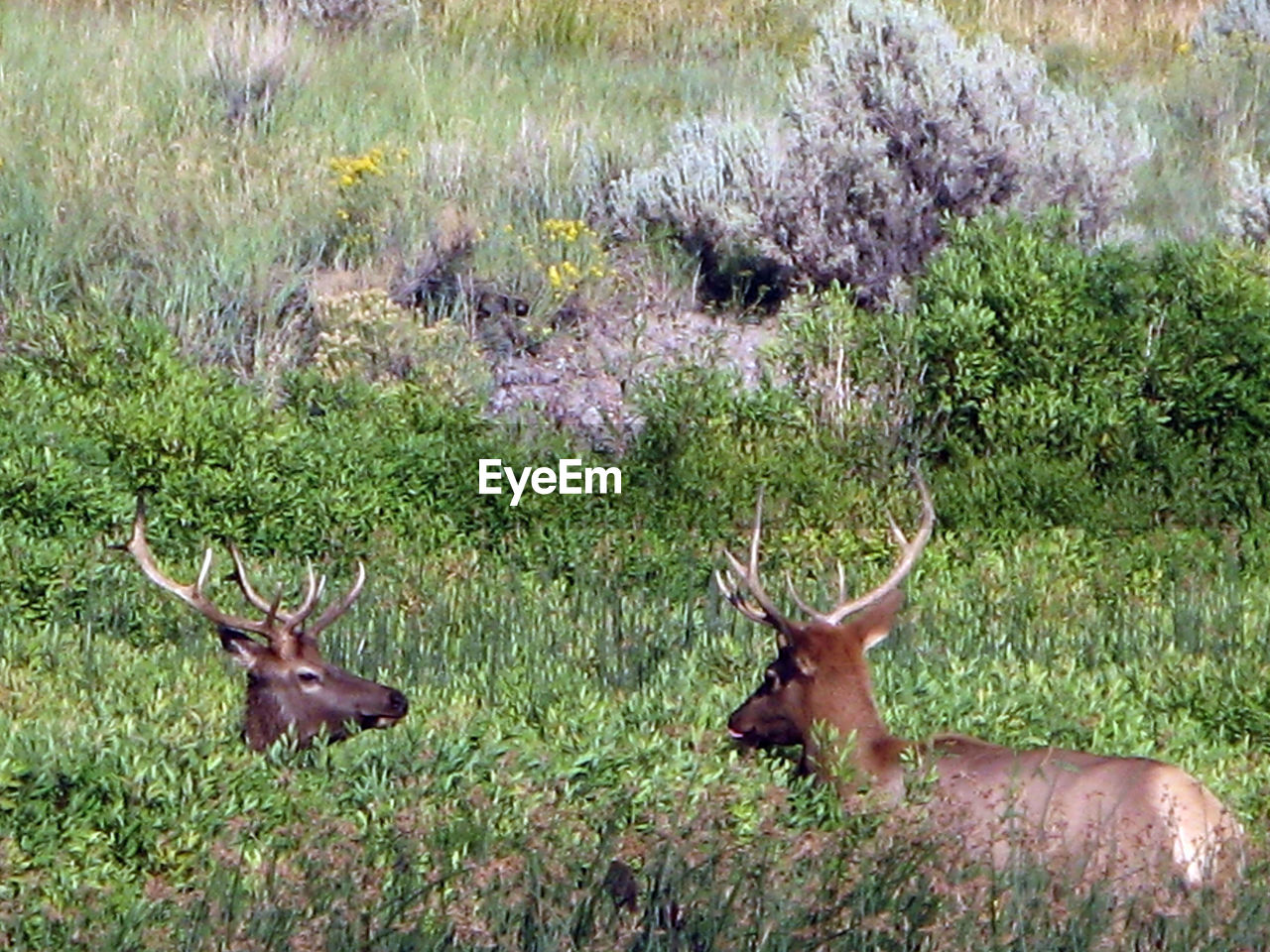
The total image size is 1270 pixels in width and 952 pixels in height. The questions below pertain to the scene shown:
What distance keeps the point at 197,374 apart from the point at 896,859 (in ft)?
27.1

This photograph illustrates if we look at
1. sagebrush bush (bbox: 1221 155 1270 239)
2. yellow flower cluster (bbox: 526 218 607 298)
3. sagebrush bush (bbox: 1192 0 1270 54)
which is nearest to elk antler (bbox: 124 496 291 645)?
yellow flower cluster (bbox: 526 218 607 298)

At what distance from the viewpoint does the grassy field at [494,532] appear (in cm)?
572

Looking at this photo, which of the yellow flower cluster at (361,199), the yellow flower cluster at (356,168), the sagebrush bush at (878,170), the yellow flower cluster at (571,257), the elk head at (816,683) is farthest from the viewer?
the yellow flower cluster at (356,168)

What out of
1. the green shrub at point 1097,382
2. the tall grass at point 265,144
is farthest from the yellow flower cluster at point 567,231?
the green shrub at point 1097,382

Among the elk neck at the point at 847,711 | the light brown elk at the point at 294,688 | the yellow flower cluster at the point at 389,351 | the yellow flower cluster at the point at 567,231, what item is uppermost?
the elk neck at the point at 847,711

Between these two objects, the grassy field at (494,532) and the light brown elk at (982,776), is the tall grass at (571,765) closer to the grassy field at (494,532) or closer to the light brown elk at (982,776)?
the grassy field at (494,532)

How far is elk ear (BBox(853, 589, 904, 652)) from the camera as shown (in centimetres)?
751

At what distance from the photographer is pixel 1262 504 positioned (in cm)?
1216

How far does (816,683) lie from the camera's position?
735 cm

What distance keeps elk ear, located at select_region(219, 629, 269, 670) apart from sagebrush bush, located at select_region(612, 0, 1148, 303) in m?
7.63

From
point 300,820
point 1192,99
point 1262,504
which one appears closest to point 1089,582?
point 1262,504

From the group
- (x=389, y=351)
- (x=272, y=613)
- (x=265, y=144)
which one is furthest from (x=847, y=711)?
(x=265, y=144)

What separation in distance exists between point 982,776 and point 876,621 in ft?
3.02

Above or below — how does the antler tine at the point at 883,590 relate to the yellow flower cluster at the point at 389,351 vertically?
above
